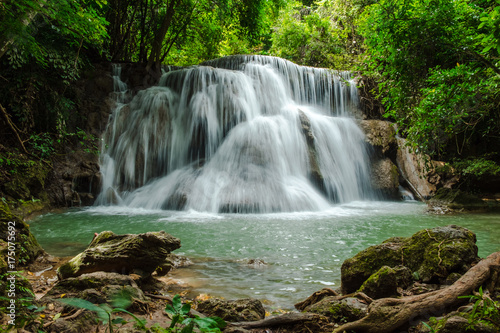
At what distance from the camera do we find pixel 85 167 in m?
11.5

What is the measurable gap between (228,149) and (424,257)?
9.45 m

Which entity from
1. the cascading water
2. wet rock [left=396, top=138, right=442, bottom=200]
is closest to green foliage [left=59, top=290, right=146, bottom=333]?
the cascading water

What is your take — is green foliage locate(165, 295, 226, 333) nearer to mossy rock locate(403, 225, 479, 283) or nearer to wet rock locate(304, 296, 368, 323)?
wet rock locate(304, 296, 368, 323)

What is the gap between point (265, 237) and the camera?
6559mm

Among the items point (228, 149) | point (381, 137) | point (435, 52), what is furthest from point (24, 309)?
point (381, 137)

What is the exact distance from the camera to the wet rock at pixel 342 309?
254 cm

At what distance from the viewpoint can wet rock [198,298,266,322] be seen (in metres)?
2.64

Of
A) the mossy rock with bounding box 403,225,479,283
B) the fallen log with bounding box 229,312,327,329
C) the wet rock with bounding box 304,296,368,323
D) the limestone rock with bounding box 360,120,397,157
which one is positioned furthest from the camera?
the limestone rock with bounding box 360,120,397,157

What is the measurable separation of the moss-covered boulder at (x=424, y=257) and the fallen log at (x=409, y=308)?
1.51 ft

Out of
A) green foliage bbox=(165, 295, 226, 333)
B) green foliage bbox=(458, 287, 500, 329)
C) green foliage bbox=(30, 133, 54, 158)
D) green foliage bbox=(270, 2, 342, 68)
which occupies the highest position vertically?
green foliage bbox=(270, 2, 342, 68)

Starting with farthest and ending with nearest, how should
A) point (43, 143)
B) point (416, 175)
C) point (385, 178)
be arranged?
point (416, 175), point (385, 178), point (43, 143)

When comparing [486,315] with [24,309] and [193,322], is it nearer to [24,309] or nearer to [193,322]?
[193,322]

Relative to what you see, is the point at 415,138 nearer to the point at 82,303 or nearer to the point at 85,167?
the point at 82,303

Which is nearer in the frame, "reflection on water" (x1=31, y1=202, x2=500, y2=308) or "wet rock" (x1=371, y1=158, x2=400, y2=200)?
"reflection on water" (x1=31, y1=202, x2=500, y2=308)
